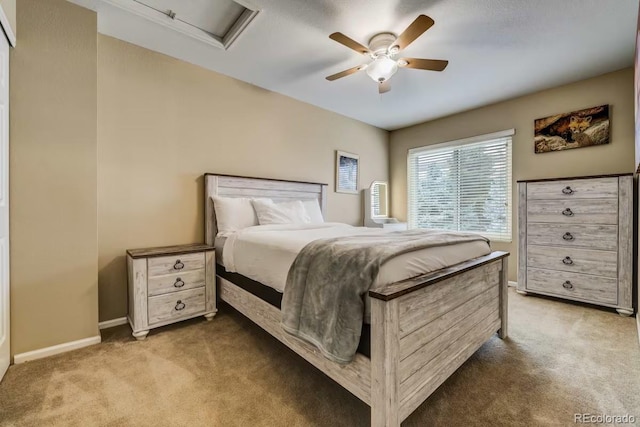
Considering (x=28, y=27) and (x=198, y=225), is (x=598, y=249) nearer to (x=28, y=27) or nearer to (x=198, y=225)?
(x=198, y=225)

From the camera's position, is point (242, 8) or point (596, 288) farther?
point (596, 288)

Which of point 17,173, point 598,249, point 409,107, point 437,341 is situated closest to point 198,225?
point 17,173

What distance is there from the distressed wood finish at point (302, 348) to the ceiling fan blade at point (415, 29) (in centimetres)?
196

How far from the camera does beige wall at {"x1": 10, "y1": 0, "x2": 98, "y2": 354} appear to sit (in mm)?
1777

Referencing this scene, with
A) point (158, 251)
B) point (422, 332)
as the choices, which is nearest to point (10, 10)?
point (158, 251)

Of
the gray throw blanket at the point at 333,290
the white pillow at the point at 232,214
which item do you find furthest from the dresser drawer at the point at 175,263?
the gray throw blanket at the point at 333,290

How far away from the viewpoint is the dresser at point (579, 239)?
2.53 metres

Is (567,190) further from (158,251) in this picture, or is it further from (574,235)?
(158,251)

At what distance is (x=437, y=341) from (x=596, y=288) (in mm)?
2490

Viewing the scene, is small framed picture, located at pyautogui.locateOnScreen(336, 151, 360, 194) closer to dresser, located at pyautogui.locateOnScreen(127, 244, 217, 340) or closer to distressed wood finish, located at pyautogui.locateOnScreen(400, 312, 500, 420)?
dresser, located at pyautogui.locateOnScreen(127, 244, 217, 340)

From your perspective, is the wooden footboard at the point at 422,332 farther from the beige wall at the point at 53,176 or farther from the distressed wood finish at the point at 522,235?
the beige wall at the point at 53,176

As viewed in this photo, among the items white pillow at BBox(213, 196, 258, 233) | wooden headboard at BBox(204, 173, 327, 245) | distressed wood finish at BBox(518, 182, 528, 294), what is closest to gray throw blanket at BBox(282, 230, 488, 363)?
white pillow at BBox(213, 196, 258, 233)

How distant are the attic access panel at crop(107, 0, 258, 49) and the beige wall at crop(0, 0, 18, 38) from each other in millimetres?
550

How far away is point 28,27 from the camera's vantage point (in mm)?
1805
